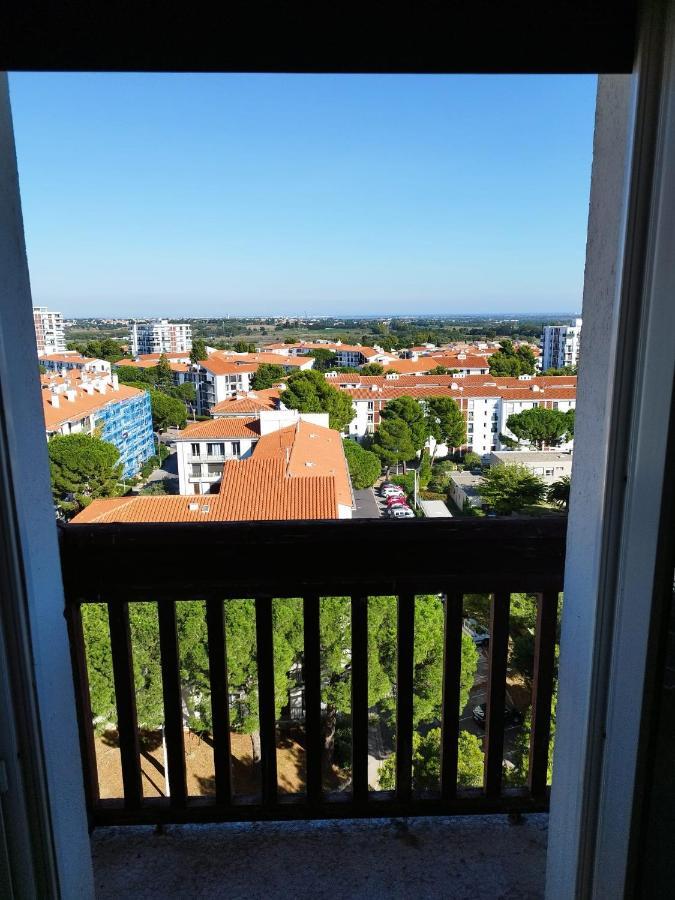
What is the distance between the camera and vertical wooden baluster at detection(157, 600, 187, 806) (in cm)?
132

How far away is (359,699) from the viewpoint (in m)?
1.37

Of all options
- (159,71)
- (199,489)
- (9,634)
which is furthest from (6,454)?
(199,489)

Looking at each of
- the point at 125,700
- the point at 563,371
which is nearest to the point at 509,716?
the point at 125,700

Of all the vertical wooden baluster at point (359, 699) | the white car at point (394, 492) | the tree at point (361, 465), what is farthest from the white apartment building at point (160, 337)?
the vertical wooden baluster at point (359, 699)

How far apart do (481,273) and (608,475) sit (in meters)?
2.06

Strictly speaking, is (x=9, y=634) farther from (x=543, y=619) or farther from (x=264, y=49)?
(x=543, y=619)

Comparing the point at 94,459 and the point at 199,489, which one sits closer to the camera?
the point at 94,459

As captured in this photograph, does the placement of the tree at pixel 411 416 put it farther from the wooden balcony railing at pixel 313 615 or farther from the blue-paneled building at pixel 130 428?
the blue-paneled building at pixel 130 428

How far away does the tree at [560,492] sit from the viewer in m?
1.07

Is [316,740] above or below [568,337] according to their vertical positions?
below

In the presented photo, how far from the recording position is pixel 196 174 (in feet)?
12.1

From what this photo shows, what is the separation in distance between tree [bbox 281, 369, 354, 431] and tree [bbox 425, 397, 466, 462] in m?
0.96

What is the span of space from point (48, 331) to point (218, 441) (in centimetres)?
243

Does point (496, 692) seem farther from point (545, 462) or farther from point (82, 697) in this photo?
point (82, 697)
